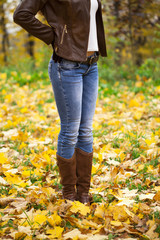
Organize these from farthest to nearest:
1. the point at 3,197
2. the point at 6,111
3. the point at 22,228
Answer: the point at 6,111 < the point at 3,197 < the point at 22,228

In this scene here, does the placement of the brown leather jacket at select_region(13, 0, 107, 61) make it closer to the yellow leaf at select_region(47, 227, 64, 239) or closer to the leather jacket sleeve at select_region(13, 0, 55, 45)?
the leather jacket sleeve at select_region(13, 0, 55, 45)

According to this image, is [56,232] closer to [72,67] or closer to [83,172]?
[83,172]

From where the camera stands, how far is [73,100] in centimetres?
208

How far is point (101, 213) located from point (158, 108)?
3.19 metres

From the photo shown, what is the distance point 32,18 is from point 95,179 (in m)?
1.68

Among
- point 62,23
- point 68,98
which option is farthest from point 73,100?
point 62,23

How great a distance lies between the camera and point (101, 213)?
2.06 m

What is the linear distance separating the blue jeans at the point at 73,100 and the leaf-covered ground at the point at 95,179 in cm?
48

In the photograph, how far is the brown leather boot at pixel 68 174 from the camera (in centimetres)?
226

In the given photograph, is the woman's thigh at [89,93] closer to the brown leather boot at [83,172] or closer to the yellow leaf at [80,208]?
the brown leather boot at [83,172]

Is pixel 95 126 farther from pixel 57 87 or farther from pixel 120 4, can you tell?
pixel 120 4

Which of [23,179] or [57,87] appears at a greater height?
[57,87]

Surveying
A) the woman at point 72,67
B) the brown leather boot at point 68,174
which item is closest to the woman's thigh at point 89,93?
the woman at point 72,67

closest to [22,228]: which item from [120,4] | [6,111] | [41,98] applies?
[6,111]
